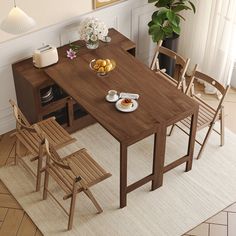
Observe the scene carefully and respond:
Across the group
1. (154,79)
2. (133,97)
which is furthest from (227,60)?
(133,97)

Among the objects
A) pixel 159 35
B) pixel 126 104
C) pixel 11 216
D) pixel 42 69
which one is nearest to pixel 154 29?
pixel 159 35

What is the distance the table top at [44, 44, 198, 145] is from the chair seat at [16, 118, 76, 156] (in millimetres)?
380

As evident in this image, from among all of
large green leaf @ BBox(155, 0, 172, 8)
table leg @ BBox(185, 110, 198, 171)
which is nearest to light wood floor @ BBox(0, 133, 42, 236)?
table leg @ BBox(185, 110, 198, 171)

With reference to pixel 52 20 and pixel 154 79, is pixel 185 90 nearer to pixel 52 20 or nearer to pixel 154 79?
pixel 154 79

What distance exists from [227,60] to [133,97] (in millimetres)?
1741

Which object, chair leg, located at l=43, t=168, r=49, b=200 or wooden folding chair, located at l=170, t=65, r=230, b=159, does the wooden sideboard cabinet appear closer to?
chair leg, located at l=43, t=168, r=49, b=200

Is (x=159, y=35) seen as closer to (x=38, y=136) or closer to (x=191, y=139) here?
(x=191, y=139)

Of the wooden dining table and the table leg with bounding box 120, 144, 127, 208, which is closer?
the table leg with bounding box 120, 144, 127, 208

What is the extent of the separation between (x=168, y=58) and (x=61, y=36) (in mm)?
1366

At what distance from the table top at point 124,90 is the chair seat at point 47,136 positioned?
380mm

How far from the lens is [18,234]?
4.48 meters

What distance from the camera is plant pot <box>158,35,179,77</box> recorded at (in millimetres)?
6000

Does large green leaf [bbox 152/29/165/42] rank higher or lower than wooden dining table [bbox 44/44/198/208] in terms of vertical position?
lower

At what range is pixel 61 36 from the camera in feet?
17.9
